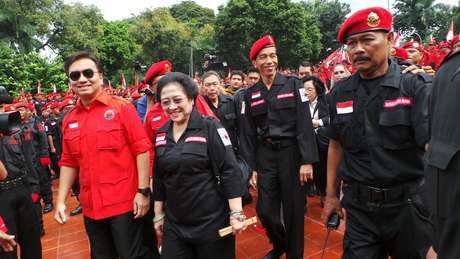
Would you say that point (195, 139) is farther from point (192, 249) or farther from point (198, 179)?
point (192, 249)

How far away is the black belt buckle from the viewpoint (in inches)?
80.7

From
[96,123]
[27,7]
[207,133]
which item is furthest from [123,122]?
[27,7]

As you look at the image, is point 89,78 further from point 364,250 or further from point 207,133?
point 364,250

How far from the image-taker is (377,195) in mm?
2064

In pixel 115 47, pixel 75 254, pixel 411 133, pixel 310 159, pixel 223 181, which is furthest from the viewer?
pixel 115 47

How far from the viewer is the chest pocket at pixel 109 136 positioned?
261 cm

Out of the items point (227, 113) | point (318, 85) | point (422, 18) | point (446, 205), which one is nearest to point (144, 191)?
point (446, 205)

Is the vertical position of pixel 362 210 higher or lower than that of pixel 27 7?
lower

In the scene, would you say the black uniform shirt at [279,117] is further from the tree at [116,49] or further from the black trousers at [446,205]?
the tree at [116,49]

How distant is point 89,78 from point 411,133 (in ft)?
7.39

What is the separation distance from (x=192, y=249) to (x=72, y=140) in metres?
1.24

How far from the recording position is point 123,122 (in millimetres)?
2686

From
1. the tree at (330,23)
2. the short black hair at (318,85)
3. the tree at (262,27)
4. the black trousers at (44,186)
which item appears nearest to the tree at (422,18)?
the tree at (330,23)

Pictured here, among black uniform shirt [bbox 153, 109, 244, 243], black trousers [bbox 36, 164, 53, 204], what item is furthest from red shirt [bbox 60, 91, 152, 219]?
black trousers [bbox 36, 164, 53, 204]
